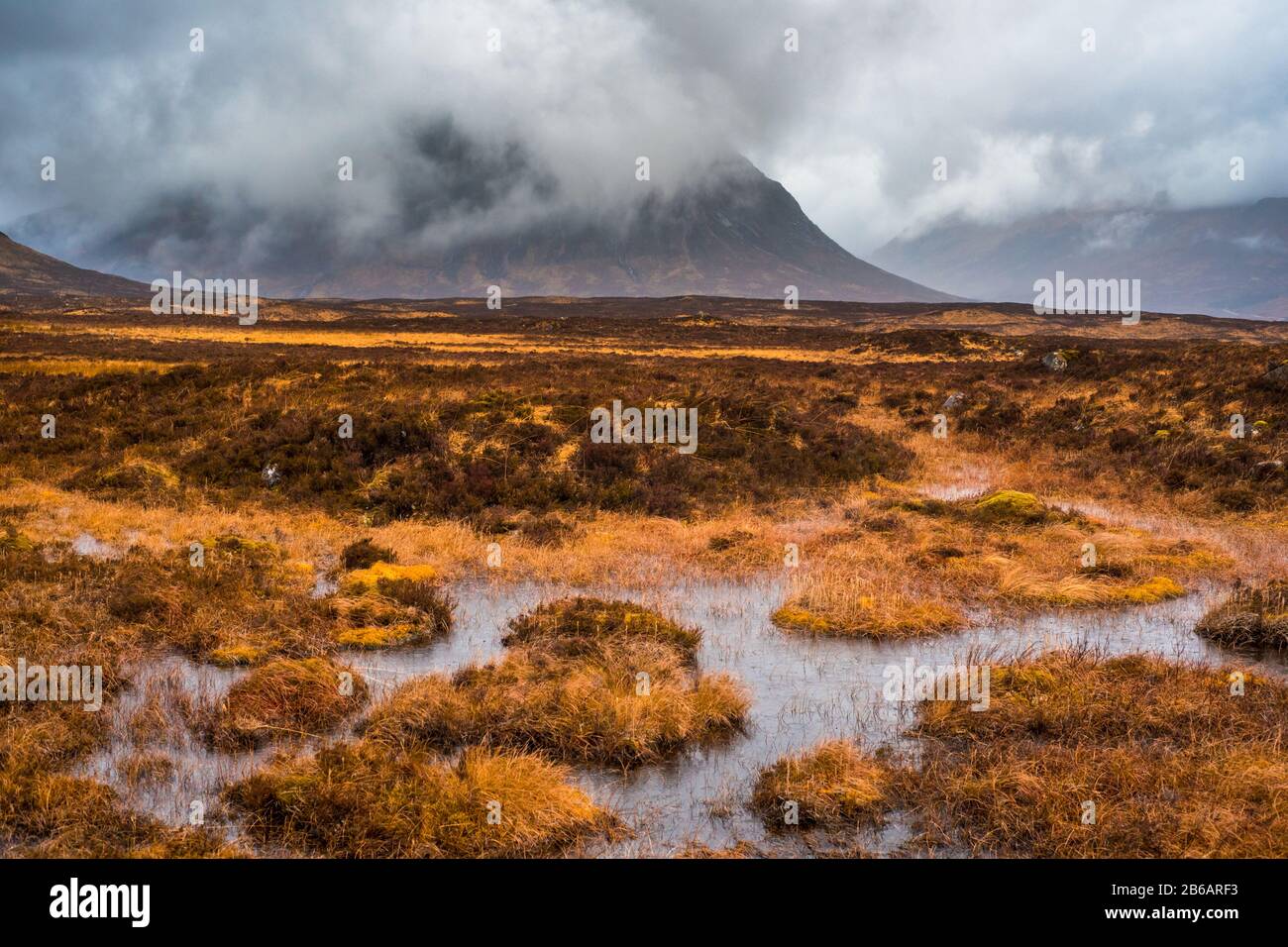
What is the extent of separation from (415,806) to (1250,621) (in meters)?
11.6

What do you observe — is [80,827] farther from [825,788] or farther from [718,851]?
[825,788]

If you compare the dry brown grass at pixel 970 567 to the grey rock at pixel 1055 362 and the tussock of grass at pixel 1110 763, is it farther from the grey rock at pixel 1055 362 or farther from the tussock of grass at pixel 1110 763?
the grey rock at pixel 1055 362

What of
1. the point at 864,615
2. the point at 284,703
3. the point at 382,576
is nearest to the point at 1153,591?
the point at 864,615

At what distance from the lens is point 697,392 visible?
2923cm

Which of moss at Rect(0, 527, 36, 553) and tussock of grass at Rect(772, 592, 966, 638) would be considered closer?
tussock of grass at Rect(772, 592, 966, 638)

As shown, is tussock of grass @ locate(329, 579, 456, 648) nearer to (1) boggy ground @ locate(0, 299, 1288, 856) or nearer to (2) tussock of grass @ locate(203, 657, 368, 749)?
(1) boggy ground @ locate(0, 299, 1288, 856)

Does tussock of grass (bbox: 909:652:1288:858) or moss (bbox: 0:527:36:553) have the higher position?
moss (bbox: 0:527:36:553)

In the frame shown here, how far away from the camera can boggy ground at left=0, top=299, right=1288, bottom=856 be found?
25.5 feet

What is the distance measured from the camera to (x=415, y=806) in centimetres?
755

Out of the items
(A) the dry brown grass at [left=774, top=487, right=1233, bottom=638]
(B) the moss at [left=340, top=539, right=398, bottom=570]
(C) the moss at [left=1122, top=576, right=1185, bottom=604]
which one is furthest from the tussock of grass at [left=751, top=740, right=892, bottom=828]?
(B) the moss at [left=340, top=539, right=398, bottom=570]

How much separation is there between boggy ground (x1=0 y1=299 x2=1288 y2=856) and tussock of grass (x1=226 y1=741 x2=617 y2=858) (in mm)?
33
